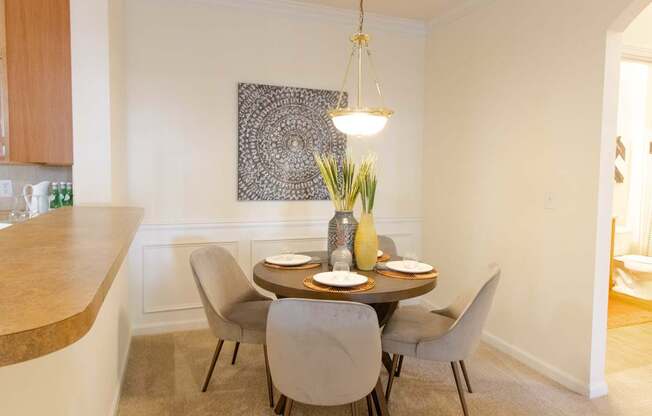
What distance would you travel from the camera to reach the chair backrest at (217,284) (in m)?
2.28

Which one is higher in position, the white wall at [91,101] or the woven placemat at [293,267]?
the white wall at [91,101]

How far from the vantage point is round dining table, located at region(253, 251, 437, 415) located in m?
1.97

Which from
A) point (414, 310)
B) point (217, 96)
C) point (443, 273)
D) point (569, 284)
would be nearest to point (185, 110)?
point (217, 96)

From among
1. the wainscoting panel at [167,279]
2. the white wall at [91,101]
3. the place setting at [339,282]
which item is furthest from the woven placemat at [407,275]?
the wainscoting panel at [167,279]

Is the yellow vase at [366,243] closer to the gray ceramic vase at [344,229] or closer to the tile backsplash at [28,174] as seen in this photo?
the gray ceramic vase at [344,229]

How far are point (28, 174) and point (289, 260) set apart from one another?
2.00 m

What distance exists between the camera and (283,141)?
3.58m

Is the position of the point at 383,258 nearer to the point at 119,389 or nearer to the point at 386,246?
the point at 386,246

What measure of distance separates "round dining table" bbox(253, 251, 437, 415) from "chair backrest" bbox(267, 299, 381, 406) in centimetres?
31

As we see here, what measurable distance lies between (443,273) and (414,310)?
1351mm

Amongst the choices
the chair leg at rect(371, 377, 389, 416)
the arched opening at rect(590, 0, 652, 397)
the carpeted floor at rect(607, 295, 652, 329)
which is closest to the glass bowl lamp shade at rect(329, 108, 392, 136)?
the arched opening at rect(590, 0, 652, 397)

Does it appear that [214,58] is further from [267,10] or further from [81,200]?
[81,200]

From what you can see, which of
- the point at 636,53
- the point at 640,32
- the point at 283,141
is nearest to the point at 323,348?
the point at 283,141

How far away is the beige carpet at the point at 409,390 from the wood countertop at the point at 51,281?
1.35 meters
